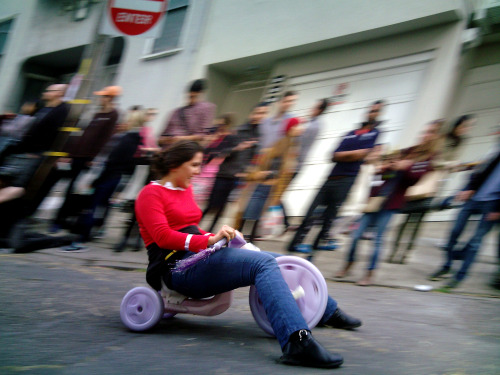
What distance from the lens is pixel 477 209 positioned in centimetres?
545

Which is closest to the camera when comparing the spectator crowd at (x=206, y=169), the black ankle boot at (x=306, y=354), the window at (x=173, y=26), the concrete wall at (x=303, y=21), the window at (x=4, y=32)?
the black ankle boot at (x=306, y=354)

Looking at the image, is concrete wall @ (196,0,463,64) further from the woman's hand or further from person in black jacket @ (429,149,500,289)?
the woman's hand

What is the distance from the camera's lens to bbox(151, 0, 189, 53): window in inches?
496

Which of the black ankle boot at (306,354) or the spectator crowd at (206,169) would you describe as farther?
the spectator crowd at (206,169)

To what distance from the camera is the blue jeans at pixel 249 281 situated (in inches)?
108

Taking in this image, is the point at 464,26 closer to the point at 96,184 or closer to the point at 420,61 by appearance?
the point at 420,61

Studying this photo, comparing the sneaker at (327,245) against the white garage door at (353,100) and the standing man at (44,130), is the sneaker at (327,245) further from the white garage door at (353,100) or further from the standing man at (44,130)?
the standing man at (44,130)

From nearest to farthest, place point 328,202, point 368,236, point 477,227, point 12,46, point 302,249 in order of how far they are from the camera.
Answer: point 477,227, point 368,236, point 328,202, point 302,249, point 12,46

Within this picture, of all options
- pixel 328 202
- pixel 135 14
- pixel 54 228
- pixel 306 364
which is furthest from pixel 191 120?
pixel 306 364

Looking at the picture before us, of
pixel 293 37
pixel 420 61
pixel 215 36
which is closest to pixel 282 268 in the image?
pixel 420 61

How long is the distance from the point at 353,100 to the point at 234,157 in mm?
4145

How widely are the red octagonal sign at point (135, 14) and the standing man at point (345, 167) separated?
8.28 ft

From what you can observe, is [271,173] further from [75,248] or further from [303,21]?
[303,21]

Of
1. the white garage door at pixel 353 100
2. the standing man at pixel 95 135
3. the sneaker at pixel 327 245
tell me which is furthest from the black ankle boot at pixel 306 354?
the white garage door at pixel 353 100
